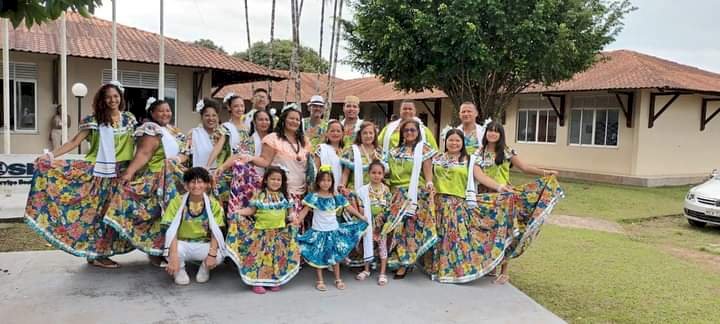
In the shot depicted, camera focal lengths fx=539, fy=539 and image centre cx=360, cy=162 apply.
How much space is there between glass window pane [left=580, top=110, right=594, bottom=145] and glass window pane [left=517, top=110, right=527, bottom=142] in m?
2.16

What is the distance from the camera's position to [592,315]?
13.2 ft

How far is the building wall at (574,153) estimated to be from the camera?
1459 cm

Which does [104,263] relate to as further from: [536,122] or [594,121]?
[536,122]

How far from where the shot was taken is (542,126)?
56.0 ft

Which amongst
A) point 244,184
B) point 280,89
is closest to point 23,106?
point 244,184

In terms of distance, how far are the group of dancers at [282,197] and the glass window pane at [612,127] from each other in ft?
39.1

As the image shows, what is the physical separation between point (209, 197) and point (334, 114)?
21341 millimetres

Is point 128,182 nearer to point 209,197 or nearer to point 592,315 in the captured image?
point 209,197

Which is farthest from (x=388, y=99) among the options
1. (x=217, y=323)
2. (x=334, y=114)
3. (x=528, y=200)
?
(x=217, y=323)

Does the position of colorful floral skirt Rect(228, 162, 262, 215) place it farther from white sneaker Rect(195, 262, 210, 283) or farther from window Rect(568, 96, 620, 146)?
window Rect(568, 96, 620, 146)

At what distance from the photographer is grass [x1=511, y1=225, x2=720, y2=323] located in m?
4.11

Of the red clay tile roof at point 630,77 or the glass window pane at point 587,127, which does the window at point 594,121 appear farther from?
the red clay tile roof at point 630,77

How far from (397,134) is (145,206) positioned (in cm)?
208

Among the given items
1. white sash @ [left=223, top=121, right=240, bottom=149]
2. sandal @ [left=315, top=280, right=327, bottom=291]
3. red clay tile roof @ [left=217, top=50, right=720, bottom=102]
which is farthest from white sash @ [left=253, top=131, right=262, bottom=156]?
red clay tile roof @ [left=217, top=50, right=720, bottom=102]
